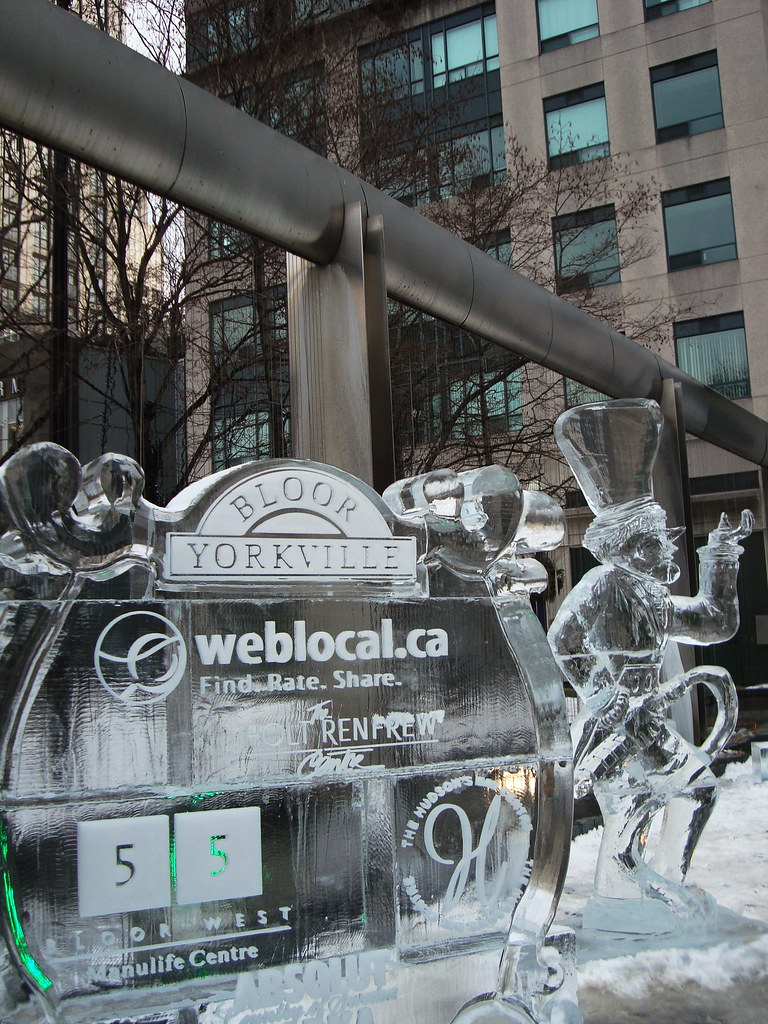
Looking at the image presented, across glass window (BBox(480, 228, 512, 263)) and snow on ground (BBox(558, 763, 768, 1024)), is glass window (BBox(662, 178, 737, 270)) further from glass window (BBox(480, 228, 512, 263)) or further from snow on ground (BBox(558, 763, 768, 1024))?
snow on ground (BBox(558, 763, 768, 1024))

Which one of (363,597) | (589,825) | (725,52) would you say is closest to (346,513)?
(363,597)

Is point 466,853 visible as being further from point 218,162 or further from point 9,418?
point 9,418

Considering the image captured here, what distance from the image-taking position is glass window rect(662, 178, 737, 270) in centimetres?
1742

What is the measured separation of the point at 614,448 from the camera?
3.03 m

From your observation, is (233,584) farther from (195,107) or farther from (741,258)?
(741,258)

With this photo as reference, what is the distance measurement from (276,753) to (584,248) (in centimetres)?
1608

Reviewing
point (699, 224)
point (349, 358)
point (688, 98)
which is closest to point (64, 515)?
point (349, 358)

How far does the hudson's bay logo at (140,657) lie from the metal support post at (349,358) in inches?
101

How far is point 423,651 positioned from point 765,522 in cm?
1544

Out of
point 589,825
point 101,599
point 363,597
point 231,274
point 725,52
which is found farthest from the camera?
point 725,52

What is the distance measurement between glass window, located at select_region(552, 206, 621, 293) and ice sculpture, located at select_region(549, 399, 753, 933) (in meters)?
9.43

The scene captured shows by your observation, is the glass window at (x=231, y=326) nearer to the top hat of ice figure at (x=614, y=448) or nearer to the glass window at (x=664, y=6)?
the top hat of ice figure at (x=614, y=448)

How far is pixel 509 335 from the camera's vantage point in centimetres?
612

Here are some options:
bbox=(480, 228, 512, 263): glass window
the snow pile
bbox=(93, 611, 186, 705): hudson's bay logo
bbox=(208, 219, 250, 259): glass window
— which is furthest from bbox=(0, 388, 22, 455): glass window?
bbox=(93, 611, 186, 705): hudson's bay logo
